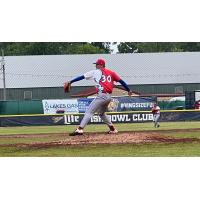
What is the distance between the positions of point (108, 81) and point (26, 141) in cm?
259

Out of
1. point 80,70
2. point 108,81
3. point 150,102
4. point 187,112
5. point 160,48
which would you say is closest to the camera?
point 108,81

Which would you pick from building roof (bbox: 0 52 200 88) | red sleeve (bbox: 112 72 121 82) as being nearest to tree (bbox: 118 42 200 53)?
building roof (bbox: 0 52 200 88)

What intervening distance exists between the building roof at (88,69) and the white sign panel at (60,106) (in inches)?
206

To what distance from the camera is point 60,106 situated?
120ft

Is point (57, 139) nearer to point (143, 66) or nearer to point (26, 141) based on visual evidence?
point (26, 141)

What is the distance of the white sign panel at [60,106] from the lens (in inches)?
1426

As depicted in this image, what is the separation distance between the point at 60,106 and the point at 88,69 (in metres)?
6.90

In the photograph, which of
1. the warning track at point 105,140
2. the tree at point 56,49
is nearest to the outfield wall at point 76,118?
the warning track at point 105,140

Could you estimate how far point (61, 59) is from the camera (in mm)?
43719

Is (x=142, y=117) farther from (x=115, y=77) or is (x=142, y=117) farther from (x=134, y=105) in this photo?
(x=115, y=77)

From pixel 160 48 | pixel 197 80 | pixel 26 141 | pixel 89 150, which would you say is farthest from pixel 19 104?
pixel 160 48

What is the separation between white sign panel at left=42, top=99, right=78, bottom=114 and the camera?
119 ft

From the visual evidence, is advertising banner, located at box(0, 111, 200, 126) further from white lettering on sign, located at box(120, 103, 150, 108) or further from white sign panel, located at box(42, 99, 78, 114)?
white sign panel, located at box(42, 99, 78, 114)

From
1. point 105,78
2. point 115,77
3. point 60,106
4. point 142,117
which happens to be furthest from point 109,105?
point 105,78
